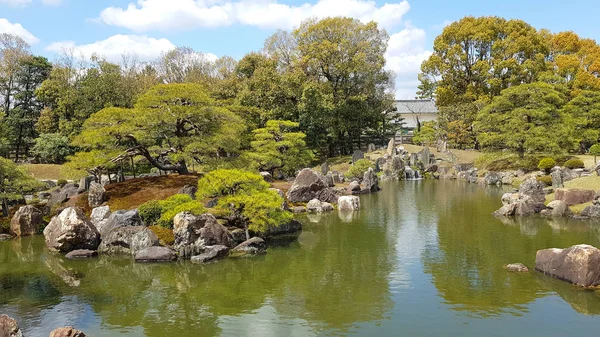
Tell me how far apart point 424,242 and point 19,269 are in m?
16.2

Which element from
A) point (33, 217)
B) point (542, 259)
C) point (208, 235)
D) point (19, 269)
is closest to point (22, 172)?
point (33, 217)

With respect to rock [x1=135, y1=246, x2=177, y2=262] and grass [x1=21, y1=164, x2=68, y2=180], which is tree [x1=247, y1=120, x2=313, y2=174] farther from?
grass [x1=21, y1=164, x2=68, y2=180]

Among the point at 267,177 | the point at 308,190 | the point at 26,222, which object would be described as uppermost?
the point at 267,177

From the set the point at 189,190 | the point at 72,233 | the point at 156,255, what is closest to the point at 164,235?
the point at 156,255

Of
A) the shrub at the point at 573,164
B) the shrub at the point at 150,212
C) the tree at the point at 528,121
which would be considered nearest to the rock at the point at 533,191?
the shrub at the point at 573,164

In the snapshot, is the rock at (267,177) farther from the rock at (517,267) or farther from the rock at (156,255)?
the rock at (517,267)

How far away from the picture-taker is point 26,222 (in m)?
23.7

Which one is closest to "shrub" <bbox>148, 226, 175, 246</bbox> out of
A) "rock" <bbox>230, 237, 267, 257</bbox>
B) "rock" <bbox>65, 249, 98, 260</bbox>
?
"rock" <bbox>65, 249, 98, 260</bbox>

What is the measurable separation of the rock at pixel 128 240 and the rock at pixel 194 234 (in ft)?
4.17

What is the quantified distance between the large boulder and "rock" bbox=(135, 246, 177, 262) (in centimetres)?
1295

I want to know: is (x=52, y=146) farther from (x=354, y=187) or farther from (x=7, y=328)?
(x=7, y=328)

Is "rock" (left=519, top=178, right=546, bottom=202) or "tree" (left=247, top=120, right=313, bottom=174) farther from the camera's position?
"tree" (left=247, top=120, right=313, bottom=174)

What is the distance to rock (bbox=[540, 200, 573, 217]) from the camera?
24.5 meters

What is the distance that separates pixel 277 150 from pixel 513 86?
24.6 meters
